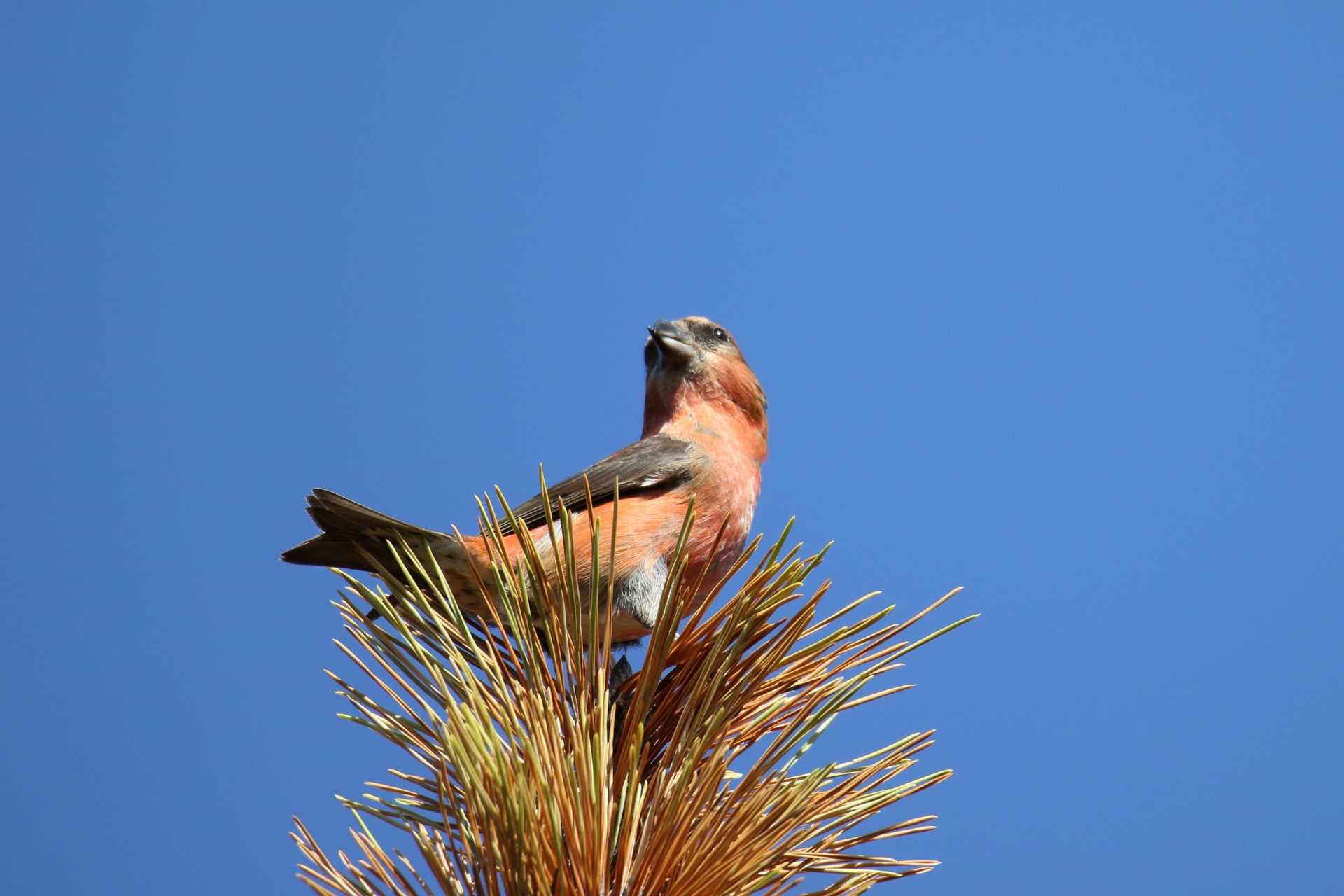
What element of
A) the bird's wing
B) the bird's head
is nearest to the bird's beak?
the bird's head

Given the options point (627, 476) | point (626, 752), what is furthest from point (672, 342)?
point (626, 752)

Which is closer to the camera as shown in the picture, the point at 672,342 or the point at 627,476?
the point at 627,476

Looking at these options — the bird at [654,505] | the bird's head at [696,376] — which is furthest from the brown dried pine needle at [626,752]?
the bird's head at [696,376]

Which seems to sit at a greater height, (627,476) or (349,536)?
(627,476)

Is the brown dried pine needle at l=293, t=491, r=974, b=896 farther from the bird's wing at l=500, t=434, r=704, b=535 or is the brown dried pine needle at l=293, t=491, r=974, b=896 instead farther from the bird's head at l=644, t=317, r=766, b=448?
the bird's head at l=644, t=317, r=766, b=448

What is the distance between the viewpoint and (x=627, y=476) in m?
4.21

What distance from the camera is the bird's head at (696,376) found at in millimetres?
5203

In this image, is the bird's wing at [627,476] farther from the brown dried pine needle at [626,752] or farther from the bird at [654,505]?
the brown dried pine needle at [626,752]

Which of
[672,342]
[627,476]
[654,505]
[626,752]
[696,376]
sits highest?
[672,342]

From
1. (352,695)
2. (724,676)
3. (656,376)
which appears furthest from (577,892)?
(656,376)

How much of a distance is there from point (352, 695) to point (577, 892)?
2.46ft

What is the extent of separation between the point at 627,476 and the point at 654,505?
0.26m

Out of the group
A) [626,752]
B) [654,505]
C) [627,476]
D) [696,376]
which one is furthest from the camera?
[696,376]

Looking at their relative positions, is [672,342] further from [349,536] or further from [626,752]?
[626,752]
